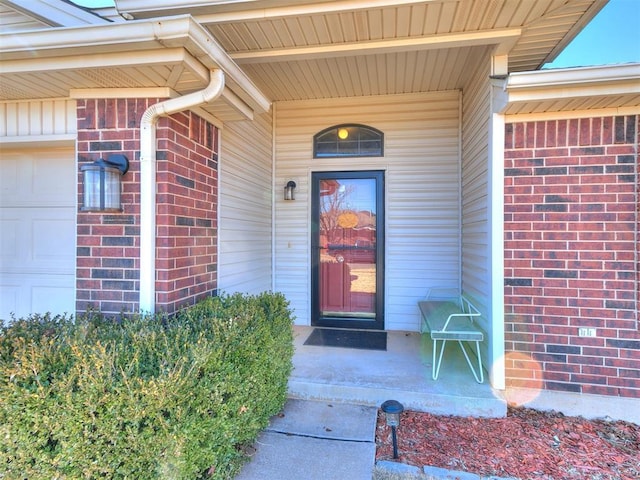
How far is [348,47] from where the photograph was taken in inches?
104

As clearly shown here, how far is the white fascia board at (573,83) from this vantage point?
2223 mm

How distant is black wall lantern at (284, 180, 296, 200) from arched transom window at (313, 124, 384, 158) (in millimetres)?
483

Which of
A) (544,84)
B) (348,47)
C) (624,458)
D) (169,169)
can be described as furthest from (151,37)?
(624,458)

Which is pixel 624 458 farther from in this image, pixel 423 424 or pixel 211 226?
pixel 211 226

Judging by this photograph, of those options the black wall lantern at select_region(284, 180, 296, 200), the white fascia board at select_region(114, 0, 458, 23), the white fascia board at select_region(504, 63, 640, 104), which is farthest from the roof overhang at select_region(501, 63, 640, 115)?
the black wall lantern at select_region(284, 180, 296, 200)

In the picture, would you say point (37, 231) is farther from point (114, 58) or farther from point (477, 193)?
point (477, 193)

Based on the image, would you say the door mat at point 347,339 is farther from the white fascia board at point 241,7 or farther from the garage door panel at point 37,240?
the white fascia board at point 241,7

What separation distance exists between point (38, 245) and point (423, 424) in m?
3.52

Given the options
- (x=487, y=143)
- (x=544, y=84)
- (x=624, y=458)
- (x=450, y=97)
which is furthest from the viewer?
(x=450, y=97)

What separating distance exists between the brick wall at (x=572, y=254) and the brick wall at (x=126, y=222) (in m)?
2.61

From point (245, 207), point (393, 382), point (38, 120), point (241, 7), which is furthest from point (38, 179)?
point (393, 382)

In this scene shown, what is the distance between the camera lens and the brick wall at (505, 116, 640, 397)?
251cm

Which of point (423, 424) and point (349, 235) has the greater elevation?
point (349, 235)

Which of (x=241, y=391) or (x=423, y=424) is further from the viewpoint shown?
(x=423, y=424)
